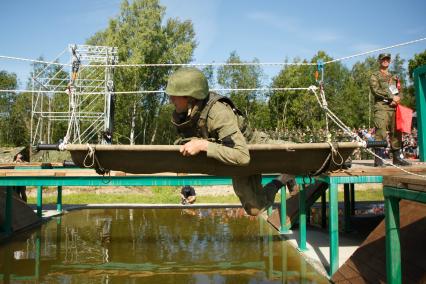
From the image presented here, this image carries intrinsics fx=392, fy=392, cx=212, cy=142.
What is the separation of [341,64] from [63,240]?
153 ft

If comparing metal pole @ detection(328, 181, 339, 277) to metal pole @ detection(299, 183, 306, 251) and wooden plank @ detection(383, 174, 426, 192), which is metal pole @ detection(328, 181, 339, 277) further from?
wooden plank @ detection(383, 174, 426, 192)

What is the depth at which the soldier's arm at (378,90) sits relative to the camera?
5.92 m

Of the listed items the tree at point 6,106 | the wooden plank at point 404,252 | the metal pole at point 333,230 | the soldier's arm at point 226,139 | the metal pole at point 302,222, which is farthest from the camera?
the tree at point 6,106

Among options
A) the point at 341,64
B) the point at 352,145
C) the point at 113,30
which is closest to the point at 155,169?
the point at 352,145

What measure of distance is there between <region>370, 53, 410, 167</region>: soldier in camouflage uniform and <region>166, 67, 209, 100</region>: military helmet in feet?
13.0

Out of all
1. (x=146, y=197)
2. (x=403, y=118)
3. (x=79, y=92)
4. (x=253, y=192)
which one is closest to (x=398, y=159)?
(x=403, y=118)

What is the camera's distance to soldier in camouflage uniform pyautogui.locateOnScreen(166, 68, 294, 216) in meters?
2.72

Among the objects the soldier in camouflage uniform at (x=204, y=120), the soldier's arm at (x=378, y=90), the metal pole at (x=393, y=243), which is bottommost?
the metal pole at (x=393, y=243)

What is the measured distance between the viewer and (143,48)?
98.2ft

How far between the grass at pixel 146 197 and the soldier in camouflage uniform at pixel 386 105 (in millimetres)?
10826

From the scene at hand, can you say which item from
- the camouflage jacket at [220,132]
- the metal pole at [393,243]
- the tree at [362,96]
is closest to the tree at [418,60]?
the tree at [362,96]

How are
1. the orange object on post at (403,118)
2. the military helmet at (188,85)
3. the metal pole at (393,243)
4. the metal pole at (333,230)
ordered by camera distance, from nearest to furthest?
the military helmet at (188,85) → the metal pole at (393,243) → the orange object on post at (403,118) → the metal pole at (333,230)

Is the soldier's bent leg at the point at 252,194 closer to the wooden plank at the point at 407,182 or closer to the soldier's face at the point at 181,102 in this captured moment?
the soldier's face at the point at 181,102

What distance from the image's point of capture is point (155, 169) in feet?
11.2
